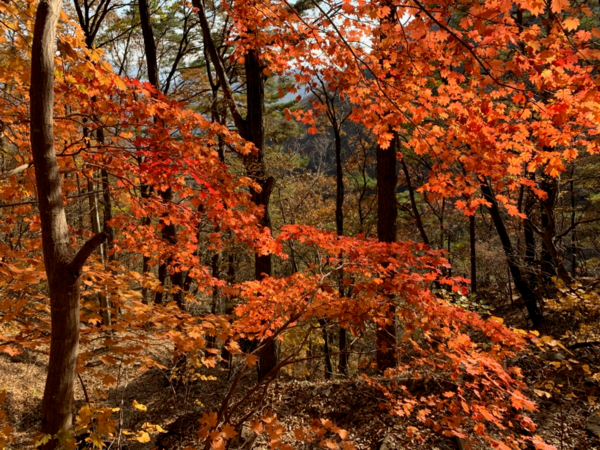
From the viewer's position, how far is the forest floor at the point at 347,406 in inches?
180

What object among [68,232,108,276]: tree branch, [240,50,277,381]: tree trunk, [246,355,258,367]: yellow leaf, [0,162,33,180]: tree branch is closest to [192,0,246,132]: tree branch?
[240,50,277,381]: tree trunk

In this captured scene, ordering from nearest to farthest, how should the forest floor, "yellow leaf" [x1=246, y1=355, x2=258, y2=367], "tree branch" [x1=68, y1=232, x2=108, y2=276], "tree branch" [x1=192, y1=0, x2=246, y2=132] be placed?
1. "tree branch" [x1=68, y1=232, x2=108, y2=276]
2. "yellow leaf" [x1=246, y1=355, x2=258, y2=367]
3. the forest floor
4. "tree branch" [x1=192, y1=0, x2=246, y2=132]

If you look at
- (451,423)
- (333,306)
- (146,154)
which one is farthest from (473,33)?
(451,423)

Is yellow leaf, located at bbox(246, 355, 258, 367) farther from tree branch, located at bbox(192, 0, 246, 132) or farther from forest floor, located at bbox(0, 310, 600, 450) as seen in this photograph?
tree branch, located at bbox(192, 0, 246, 132)

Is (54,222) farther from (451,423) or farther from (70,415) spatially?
(451,423)

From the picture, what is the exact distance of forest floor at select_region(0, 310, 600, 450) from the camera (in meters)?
4.56

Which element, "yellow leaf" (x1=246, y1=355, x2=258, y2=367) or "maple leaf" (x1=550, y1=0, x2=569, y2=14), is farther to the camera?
"yellow leaf" (x1=246, y1=355, x2=258, y2=367)

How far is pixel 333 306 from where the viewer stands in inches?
133

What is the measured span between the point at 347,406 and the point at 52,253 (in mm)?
5504

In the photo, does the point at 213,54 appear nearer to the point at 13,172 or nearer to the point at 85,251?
the point at 13,172

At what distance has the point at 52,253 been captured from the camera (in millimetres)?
1928

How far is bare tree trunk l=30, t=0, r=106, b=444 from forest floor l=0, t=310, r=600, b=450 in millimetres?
1239

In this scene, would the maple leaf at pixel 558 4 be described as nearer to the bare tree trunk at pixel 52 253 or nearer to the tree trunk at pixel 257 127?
the bare tree trunk at pixel 52 253

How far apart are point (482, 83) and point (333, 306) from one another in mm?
2840
